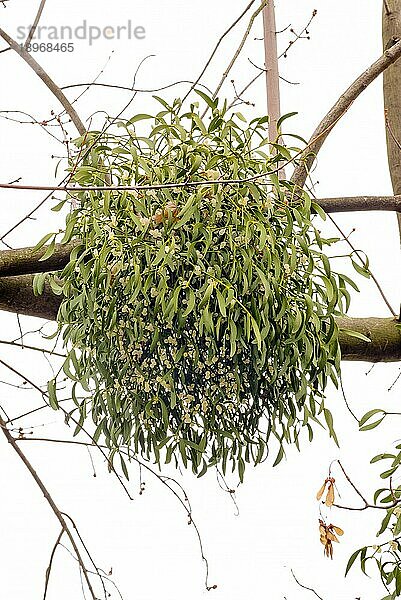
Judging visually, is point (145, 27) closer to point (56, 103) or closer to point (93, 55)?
point (93, 55)

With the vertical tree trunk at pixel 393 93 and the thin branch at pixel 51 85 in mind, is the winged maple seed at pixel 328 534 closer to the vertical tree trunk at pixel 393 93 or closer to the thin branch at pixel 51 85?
the vertical tree trunk at pixel 393 93

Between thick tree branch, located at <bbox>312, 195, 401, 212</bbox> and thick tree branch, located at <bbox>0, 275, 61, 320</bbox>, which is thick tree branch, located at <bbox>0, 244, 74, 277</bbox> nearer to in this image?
thick tree branch, located at <bbox>0, 275, 61, 320</bbox>

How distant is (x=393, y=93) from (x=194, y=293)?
0.65 metres

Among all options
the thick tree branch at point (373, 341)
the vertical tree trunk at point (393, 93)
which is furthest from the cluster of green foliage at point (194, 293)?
the vertical tree trunk at point (393, 93)

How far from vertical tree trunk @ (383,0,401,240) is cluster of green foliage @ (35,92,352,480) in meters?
0.41

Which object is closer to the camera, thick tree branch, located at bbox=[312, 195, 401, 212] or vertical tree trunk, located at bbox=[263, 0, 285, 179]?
thick tree branch, located at bbox=[312, 195, 401, 212]

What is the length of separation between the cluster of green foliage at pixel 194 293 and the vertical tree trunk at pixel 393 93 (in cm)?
41

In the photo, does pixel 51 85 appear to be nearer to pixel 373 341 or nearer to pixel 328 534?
pixel 373 341

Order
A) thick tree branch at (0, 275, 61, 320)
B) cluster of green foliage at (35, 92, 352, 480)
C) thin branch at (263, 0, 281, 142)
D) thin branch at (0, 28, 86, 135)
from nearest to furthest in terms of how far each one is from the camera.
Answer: cluster of green foliage at (35, 92, 352, 480), thick tree branch at (0, 275, 61, 320), thin branch at (0, 28, 86, 135), thin branch at (263, 0, 281, 142)

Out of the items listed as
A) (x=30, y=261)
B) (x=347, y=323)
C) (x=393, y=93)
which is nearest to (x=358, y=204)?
(x=347, y=323)

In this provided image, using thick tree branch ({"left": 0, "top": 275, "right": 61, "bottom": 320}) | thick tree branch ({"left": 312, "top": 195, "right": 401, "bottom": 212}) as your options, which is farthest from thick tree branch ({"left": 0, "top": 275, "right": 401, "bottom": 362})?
thick tree branch ({"left": 312, "top": 195, "right": 401, "bottom": 212})

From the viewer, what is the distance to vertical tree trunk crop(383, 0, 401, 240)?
1343mm

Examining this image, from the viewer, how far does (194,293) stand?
0.90 meters

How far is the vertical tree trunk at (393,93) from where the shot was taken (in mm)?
1343
